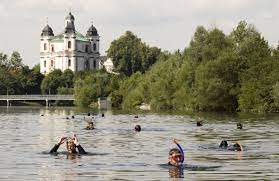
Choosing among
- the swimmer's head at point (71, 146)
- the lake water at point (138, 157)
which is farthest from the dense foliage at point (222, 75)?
the swimmer's head at point (71, 146)

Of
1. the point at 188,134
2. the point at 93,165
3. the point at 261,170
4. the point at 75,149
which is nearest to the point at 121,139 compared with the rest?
the point at 188,134

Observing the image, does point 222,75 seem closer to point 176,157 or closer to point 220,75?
point 220,75

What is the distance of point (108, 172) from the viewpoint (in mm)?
35000

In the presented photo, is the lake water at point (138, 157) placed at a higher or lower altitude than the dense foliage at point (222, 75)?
lower

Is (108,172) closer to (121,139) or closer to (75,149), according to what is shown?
(75,149)

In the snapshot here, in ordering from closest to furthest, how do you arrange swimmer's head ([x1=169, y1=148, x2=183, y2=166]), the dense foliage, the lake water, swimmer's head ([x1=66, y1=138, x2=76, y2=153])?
the lake water
swimmer's head ([x1=169, y1=148, x2=183, y2=166])
swimmer's head ([x1=66, y1=138, x2=76, y2=153])
the dense foliage

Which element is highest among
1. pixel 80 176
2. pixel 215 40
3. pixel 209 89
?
pixel 215 40

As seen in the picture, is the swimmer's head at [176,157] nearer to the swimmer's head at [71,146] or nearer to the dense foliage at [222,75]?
the swimmer's head at [71,146]

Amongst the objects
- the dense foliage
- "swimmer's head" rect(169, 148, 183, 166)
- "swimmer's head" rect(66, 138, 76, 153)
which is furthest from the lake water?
the dense foliage

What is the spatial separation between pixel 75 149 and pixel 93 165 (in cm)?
540

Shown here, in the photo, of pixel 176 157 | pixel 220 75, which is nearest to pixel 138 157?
pixel 176 157

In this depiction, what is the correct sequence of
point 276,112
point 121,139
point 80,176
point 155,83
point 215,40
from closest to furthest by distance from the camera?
1. point 80,176
2. point 121,139
3. point 276,112
4. point 215,40
5. point 155,83

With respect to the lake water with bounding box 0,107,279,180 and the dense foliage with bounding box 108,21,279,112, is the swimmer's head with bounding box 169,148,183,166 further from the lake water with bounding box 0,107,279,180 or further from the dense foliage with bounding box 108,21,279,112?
the dense foliage with bounding box 108,21,279,112

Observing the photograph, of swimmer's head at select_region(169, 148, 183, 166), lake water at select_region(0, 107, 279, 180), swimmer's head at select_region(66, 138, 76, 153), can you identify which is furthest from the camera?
swimmer's head at select_region(66, 138, 76, 153)
